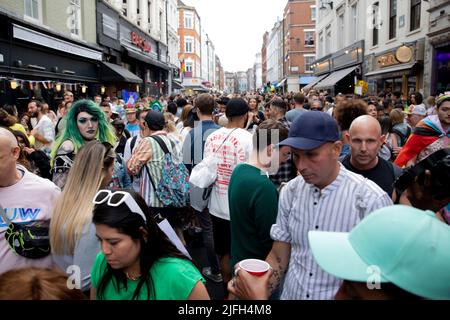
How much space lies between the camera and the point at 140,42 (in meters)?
25.0

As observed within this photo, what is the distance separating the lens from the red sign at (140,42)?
922 inches

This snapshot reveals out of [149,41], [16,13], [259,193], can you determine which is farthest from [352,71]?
[259,193]

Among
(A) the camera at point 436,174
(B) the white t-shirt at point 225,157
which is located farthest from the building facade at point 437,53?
(A) the camera at point 436,174

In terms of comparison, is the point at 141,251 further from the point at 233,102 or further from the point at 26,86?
the point at 26,86

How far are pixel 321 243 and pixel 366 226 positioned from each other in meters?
0.25

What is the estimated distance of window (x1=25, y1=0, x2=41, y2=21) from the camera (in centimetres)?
1197

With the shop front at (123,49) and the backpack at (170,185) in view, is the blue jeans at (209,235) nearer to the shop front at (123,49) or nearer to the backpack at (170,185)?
the backpack at (170,185)

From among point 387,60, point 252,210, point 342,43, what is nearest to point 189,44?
point 342,43

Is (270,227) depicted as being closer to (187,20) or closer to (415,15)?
(415,15)

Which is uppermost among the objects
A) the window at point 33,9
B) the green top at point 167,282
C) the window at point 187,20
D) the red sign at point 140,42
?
the window at point 187,20

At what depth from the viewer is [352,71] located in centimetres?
2141

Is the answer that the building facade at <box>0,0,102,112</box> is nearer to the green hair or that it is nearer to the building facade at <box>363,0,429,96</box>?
the green hair

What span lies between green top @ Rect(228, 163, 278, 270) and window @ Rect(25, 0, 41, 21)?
12.2 metres

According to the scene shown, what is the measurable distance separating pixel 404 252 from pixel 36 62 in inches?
531
